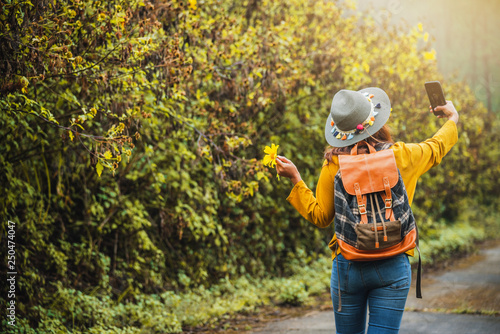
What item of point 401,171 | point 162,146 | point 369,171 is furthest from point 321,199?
point 162,146

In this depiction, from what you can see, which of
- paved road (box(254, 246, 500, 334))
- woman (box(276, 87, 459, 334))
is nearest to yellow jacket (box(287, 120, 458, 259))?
woman (box(276, 87, 459, 334))

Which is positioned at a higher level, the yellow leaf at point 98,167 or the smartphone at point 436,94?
the smartphone at point 436,94

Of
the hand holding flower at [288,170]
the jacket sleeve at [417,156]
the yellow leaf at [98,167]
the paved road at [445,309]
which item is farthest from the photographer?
the paved road at [445,309]

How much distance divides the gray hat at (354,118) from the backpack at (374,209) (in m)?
0.18

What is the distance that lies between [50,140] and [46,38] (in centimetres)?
232

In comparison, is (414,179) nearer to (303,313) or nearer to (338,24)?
(303,313)

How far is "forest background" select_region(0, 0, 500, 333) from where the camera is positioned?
14.1 ft

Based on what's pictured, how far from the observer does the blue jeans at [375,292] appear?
2611mm

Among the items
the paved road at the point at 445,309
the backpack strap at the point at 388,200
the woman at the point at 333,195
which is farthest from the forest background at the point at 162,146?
the backpack strap at the point at 388,200

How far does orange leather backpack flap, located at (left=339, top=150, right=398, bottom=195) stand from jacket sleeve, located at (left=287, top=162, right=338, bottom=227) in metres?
0.16

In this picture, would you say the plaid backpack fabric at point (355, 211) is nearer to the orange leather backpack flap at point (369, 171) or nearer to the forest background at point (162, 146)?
the orange leather backpack flap at point (369, 171)

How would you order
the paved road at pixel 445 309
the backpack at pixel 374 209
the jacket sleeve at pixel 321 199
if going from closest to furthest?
the backpack at pixel 374 209 < the jacket sleeve at pixel 321 199 < the paved road at pixel 445 309

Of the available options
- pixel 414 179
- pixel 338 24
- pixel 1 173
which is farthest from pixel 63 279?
pixel 338 24

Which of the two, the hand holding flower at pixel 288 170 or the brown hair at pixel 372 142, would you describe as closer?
the brown hair at pixel 372 142
